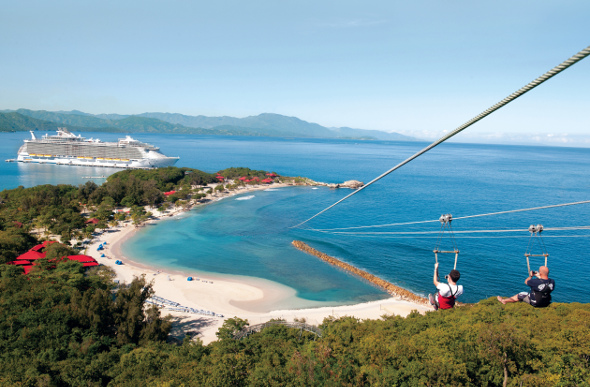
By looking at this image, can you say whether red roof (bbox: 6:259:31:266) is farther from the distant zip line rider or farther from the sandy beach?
the distant zip line rider

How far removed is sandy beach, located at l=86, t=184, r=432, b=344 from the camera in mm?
14031

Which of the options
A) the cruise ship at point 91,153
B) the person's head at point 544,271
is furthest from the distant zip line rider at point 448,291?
the cruise ship at point 91,153

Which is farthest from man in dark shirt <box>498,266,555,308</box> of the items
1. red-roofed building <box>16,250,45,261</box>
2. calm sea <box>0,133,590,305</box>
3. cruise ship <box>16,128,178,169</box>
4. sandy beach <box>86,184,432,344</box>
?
cruise ship <box>16,128,178,169</box>

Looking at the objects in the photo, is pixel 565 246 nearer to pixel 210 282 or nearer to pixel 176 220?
pixel 210 282

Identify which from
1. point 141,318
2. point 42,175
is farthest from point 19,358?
point 42,175

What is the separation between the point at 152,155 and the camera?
59.2m

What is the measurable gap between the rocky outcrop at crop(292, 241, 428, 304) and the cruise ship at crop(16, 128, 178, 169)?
152 feet

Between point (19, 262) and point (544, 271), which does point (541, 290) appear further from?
point (19, 262)

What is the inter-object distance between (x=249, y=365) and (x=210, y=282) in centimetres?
1036

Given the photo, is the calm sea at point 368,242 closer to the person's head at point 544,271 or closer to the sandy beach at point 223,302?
the sandy beach at point 223,302

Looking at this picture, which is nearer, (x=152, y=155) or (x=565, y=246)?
(x=565, y=246)

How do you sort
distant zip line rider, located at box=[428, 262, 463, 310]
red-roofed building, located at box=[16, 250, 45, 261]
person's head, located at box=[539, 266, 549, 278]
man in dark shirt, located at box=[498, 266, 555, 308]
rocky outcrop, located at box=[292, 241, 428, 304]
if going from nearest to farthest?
distant zip line rider, located at box=[428, 262, 463, 310] → person's head, located at box=[539, 266, 549, 278] → man in dark shirt, located at box=[498, 266, 555, 308] → rocky outcrop, located at box=[292, 241, 428, 304] → red-roofed building, located at box=[16, 250, 45, 261]

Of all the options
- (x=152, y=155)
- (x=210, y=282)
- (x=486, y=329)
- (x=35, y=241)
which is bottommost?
(x=210, y=282)

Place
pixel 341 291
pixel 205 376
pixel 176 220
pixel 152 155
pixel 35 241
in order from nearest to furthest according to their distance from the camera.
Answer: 1. pixel 205 376
2. pixel 341 291
3. pixel 35 241
4. pixel 176 220
5. pixel 152 155
